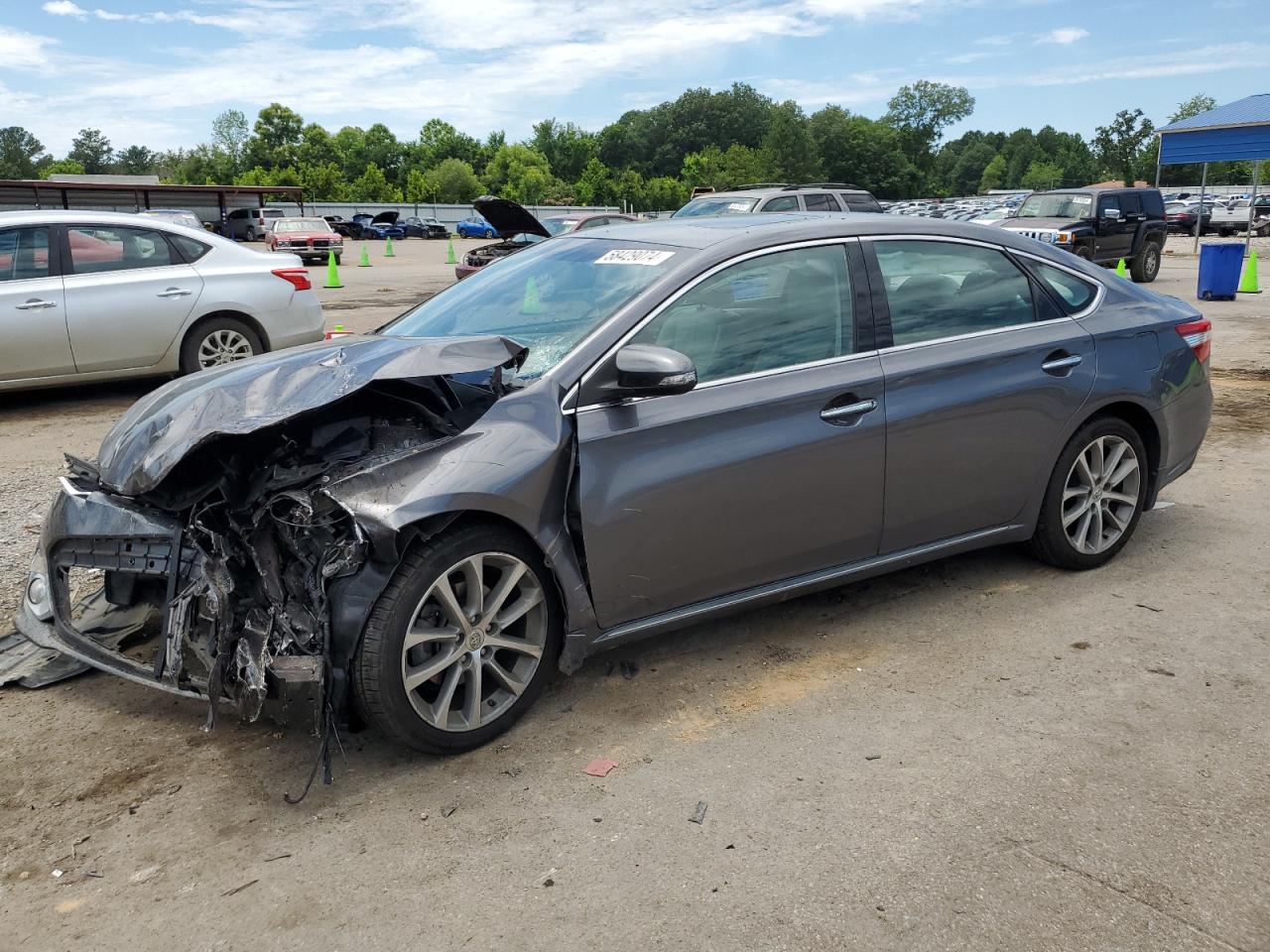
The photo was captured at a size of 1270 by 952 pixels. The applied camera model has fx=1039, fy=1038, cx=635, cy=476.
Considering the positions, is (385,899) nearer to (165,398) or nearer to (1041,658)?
(165,398)

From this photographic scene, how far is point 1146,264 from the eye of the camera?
69.1ft

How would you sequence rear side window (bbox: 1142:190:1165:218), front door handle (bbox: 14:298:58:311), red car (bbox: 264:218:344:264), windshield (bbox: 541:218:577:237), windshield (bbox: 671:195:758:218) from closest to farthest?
front door handle (bbox: 14:298:58:311) < windshield (bbox: 671:195:758:218) < windshield (bbox: 541:218:577:237) < rear side window (bbox: 1142:190:1165:218) < red car (bbox: 264:218:344:264)

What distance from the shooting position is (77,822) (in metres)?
3.09

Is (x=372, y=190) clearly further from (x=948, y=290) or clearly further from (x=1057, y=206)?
(x=948, y=290)

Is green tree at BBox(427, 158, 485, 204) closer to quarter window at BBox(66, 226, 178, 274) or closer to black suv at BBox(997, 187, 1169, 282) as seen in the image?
black suv at BBox(997, 187, 1169, 282)


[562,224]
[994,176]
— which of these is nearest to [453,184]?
[562,224]

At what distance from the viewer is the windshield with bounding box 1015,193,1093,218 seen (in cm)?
2014

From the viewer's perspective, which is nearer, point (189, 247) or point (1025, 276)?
point (1025, 276)

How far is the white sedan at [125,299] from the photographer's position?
26.5 feet

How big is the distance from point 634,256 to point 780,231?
0.58 meters

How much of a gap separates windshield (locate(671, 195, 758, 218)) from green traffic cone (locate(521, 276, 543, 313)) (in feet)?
38.1

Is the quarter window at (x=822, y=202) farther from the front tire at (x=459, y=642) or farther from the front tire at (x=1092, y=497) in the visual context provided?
the front tire at (x=459, y=642)

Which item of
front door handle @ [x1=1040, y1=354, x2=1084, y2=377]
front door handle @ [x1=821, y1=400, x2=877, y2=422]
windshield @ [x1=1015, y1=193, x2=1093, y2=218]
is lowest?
front door handle @ [x1=821, y1=400, x2=877, y2=422]

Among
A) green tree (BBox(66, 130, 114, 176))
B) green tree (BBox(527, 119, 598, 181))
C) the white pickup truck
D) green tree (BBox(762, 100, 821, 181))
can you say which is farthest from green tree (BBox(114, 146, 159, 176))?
the white pickup truck
